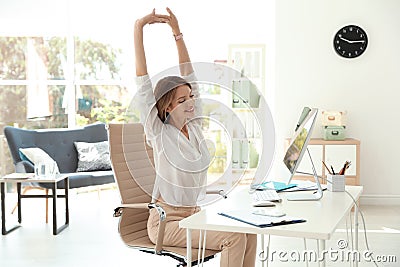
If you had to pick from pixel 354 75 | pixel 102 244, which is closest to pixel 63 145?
pixel 102 244

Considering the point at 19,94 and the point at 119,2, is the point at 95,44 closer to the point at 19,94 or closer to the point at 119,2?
the point at 119,2

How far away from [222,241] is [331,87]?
424 centimetres

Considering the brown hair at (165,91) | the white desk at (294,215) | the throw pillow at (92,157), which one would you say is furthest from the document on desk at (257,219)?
the throw pillow at (92,157)

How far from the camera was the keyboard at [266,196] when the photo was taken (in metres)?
3.03

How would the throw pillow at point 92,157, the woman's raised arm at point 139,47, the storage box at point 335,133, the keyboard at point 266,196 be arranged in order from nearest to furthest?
the keyboard at point 266,196
the woman's raised arm at point 139,47
the storage box at point 335,133
the throw pillow at point 92,157

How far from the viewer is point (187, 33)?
782cm

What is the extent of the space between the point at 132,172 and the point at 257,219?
114 cm

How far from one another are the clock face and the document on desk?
4408 millimetres

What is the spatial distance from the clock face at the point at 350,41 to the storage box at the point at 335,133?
2.72 ft

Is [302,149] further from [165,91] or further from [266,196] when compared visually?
[165,91]

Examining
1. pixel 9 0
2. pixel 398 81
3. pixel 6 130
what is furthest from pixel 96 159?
pixel 398 81

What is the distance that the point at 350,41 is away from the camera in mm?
6770

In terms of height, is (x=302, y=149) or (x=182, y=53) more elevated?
(x=182, y=53)

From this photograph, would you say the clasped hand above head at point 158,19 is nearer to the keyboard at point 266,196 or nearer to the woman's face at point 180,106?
the woman's face at point 180,106
